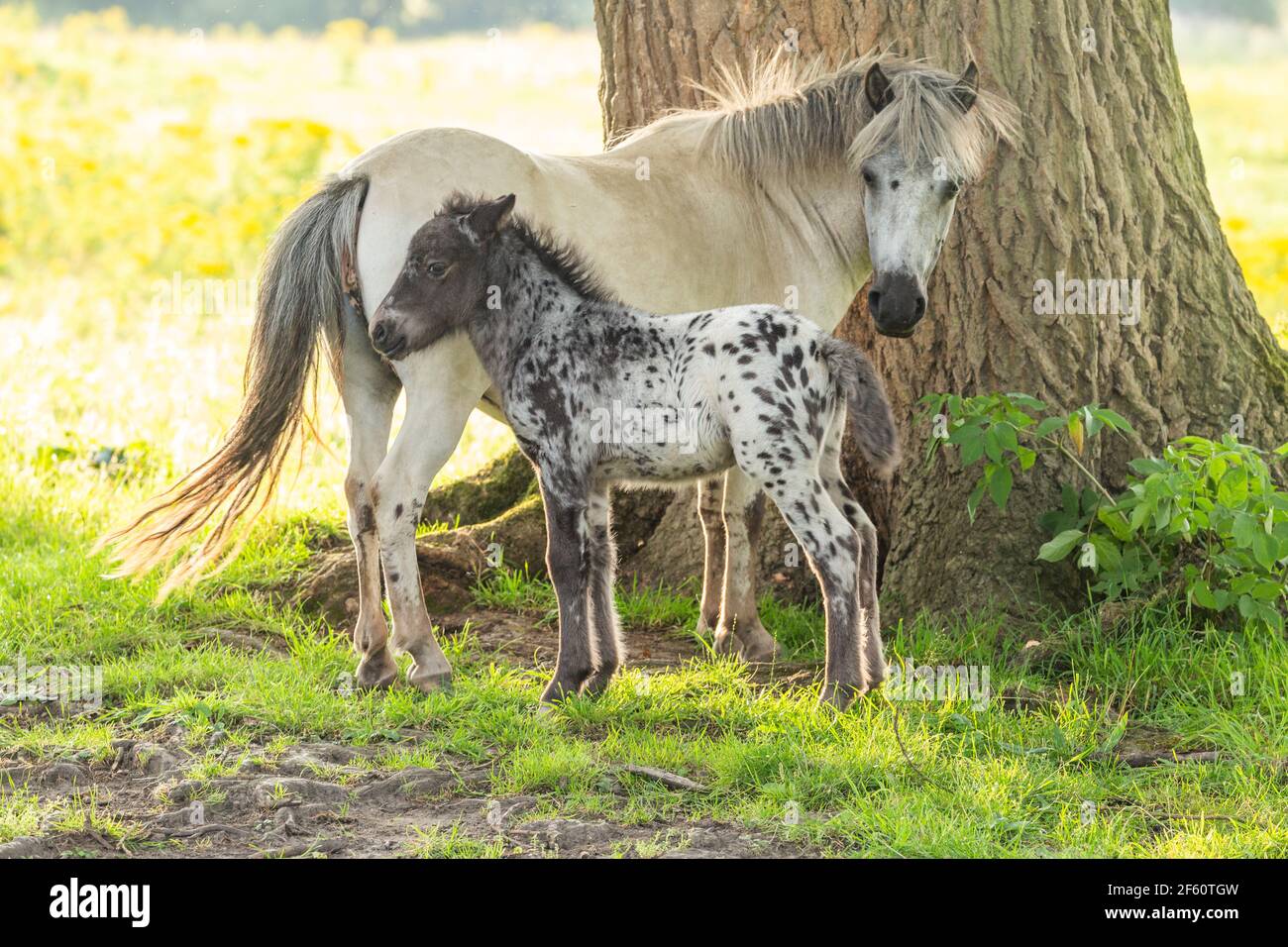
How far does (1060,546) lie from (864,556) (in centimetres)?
78

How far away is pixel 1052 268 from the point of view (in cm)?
564

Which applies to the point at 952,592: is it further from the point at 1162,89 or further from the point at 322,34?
the point at 322,34

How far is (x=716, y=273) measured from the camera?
18.0 feet

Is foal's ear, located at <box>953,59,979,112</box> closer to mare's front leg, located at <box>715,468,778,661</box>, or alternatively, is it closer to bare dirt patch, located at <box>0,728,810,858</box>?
mare's front leg, located at <box>715,468,778,661</box>

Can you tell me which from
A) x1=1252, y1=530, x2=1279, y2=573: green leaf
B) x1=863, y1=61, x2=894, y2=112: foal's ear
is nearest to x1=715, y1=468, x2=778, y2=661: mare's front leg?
x1=863, y1=61, x2=894, y2=112: foal's ear

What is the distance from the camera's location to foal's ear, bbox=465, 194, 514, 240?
15.5 feet

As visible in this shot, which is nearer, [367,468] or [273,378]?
[273,378]

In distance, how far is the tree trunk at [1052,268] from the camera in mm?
5598

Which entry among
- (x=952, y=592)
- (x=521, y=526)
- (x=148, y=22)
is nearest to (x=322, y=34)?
(x=148, y=22)

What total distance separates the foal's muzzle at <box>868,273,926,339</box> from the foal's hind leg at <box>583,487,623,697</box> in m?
1.22

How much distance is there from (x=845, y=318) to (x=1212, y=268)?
1599 mm

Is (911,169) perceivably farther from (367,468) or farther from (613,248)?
(367,468)

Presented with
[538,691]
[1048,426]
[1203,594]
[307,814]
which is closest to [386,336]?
[538,691]

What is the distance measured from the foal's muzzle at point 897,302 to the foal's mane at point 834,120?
46cm
